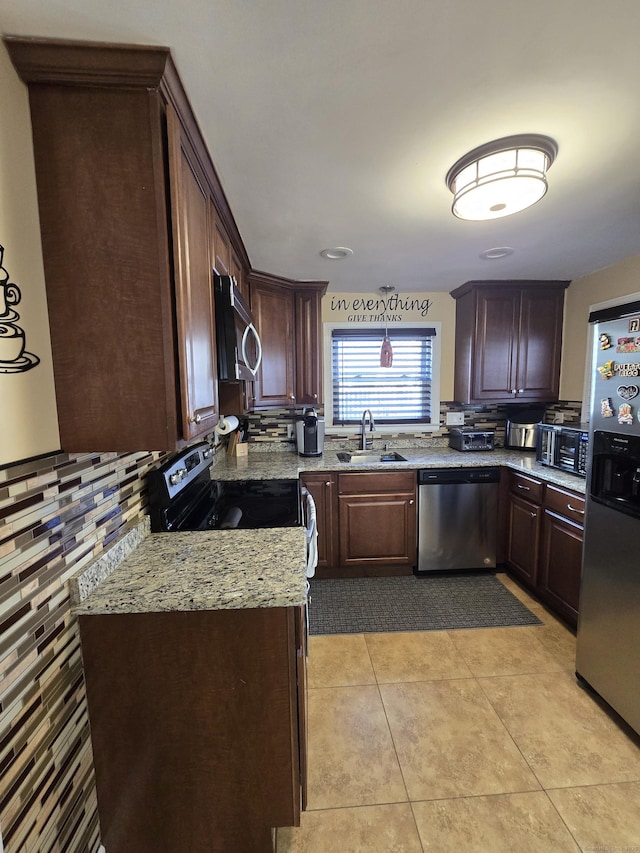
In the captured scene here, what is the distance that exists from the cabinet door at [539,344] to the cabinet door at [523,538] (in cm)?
95

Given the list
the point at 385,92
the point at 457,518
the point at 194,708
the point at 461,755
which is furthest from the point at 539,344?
the point at 194,708

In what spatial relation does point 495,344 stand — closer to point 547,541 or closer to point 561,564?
point 547,541

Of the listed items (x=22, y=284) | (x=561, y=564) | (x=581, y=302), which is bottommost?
(x=561, y=564)

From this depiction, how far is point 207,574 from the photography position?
1092mm

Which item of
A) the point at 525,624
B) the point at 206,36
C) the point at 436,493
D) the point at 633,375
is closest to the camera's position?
the point at 206,36

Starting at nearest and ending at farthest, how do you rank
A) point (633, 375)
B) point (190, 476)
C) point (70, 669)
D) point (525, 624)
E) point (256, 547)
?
point (70, 669) < point (256, 547) < point (633, 375) < point (190, 476) < point (525, 624)

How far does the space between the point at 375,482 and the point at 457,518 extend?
0.72 metres

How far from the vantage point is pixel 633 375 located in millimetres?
1429

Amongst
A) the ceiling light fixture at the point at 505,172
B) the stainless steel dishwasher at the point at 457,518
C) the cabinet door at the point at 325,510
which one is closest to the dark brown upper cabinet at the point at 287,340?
the cabinet door at the point at 325,510

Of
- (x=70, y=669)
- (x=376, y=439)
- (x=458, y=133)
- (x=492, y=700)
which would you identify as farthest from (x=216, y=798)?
(x=376, y=439)

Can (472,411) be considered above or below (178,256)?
below

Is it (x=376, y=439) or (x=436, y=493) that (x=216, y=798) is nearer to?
(x=436, y=493)

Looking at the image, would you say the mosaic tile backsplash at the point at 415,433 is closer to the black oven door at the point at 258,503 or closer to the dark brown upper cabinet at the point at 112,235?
the black oven door at the point at 258,503

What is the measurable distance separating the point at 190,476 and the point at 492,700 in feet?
5.98
